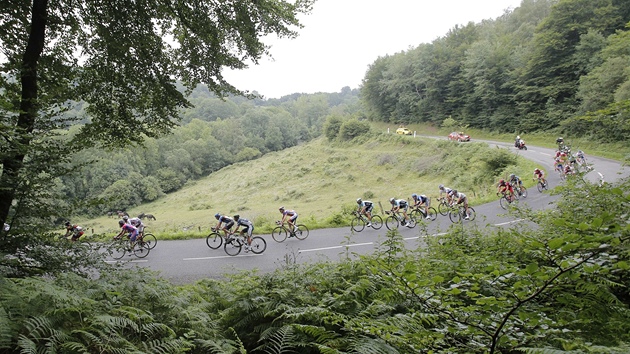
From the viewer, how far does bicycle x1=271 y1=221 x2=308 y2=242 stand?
14071 mm

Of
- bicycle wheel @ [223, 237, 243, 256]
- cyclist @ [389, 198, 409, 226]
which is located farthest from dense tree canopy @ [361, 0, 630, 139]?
bicycle wheel @ [223, 237, 243, 256]

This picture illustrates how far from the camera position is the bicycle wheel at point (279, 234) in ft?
46.3

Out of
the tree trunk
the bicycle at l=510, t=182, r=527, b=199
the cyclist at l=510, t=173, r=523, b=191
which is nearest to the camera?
the tree trunk

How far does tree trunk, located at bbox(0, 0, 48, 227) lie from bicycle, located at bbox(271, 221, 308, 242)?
10.4m

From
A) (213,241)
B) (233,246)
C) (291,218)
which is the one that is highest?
(291,218)

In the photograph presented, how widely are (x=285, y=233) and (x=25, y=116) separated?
1075 cm

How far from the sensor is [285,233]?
14.2 m

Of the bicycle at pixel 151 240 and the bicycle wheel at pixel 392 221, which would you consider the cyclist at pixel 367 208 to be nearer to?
the bicycle wheel at pixel 392 221

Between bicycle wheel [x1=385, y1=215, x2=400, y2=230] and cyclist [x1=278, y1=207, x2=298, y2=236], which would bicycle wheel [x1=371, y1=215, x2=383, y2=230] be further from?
cyclist [x1=278, y1=207, x2=298, y2=236]

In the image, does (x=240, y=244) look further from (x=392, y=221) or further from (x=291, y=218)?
(x=392, y=221)

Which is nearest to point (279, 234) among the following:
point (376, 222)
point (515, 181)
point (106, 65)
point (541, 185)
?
point (376, 222)

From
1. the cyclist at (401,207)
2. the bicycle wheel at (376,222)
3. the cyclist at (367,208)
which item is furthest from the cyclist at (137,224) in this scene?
the cyclist at (401,207)

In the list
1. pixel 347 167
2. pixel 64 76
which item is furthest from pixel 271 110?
pixel 64 76

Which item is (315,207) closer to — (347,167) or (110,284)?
(347,167)
